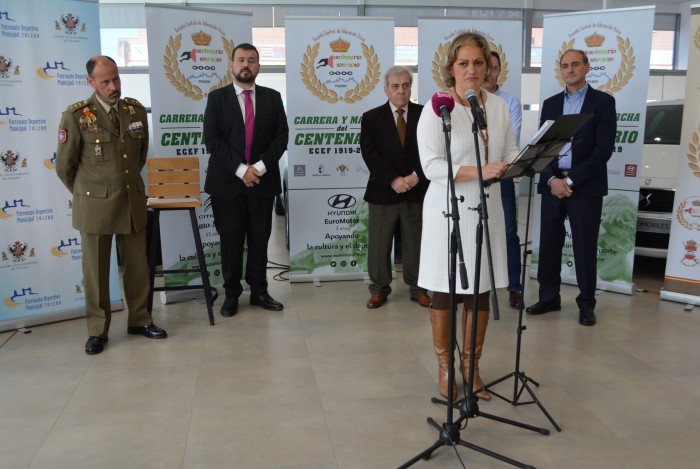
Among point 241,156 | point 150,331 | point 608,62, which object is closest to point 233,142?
point 241,156

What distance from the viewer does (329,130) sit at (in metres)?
5.39

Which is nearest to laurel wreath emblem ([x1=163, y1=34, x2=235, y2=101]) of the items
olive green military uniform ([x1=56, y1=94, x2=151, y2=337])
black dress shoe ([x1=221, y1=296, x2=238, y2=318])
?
olive green military uniform ([x1=56, y1=94, x2=151, y2=337])

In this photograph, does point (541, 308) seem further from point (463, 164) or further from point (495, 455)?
Result: point (495, 455)

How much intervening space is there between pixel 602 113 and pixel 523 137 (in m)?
7.33

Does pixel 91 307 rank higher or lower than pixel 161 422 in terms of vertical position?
higher

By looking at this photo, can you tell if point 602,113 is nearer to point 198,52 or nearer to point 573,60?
point 573,60

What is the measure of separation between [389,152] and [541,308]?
5.18ft

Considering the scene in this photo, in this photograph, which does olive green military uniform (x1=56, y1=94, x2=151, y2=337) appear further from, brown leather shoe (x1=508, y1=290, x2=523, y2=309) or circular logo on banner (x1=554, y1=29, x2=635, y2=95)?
circular logo on banner (x1=554, y1=29, x2=635, y2=95)

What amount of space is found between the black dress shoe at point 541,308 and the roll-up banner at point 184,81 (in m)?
2.55

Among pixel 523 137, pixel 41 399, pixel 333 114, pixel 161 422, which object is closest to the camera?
pixel 161 422

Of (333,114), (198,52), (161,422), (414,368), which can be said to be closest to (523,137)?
(333,114)

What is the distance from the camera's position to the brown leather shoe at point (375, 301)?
4781mm

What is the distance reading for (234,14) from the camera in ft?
16.5

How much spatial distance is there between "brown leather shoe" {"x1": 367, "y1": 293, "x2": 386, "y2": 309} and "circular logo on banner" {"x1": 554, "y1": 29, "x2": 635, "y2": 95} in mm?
2452
